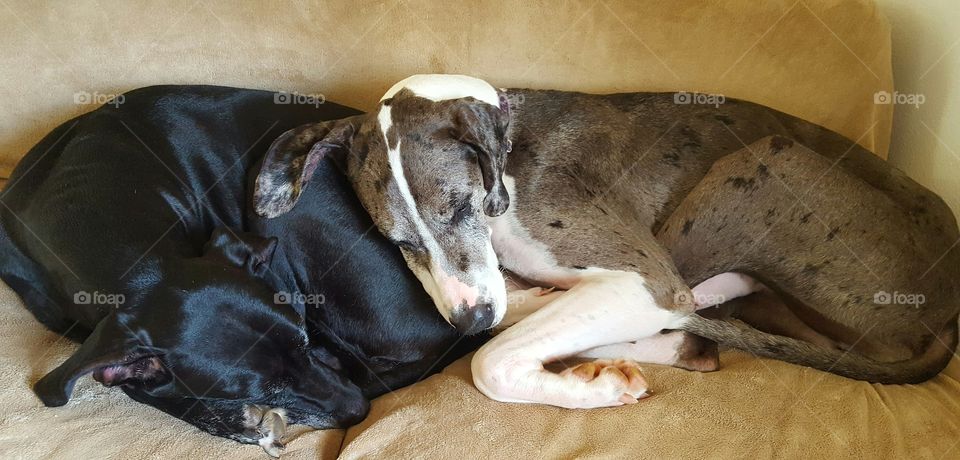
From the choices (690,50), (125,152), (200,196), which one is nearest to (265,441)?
(200,196)

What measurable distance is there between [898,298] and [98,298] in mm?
2636

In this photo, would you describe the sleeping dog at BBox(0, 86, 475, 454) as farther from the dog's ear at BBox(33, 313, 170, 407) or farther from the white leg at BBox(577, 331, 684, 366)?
the white leg at BBox(577, 331, 684, 366)

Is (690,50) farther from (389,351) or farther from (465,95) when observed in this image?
(389,351)

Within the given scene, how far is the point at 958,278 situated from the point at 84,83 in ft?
11.5

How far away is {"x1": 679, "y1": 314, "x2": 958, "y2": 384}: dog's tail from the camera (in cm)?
241

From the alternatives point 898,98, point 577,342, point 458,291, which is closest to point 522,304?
point 577,342

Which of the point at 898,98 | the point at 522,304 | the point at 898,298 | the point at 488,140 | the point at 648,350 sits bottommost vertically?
the point at 648,350

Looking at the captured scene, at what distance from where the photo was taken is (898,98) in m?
3.13

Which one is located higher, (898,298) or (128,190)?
(128,190)

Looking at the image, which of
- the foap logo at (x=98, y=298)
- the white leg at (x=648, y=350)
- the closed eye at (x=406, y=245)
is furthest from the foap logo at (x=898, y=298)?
the foap logo at (x=98, y=298)

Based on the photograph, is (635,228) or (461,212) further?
(635,228)

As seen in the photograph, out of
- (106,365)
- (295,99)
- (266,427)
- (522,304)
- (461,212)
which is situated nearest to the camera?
(106,365)

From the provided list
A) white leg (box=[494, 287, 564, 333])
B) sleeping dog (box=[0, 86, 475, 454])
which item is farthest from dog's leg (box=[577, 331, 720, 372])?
sleeping dog (box=[0, 86, 475, 454])

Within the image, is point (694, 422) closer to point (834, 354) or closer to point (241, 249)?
point (834, 354)
